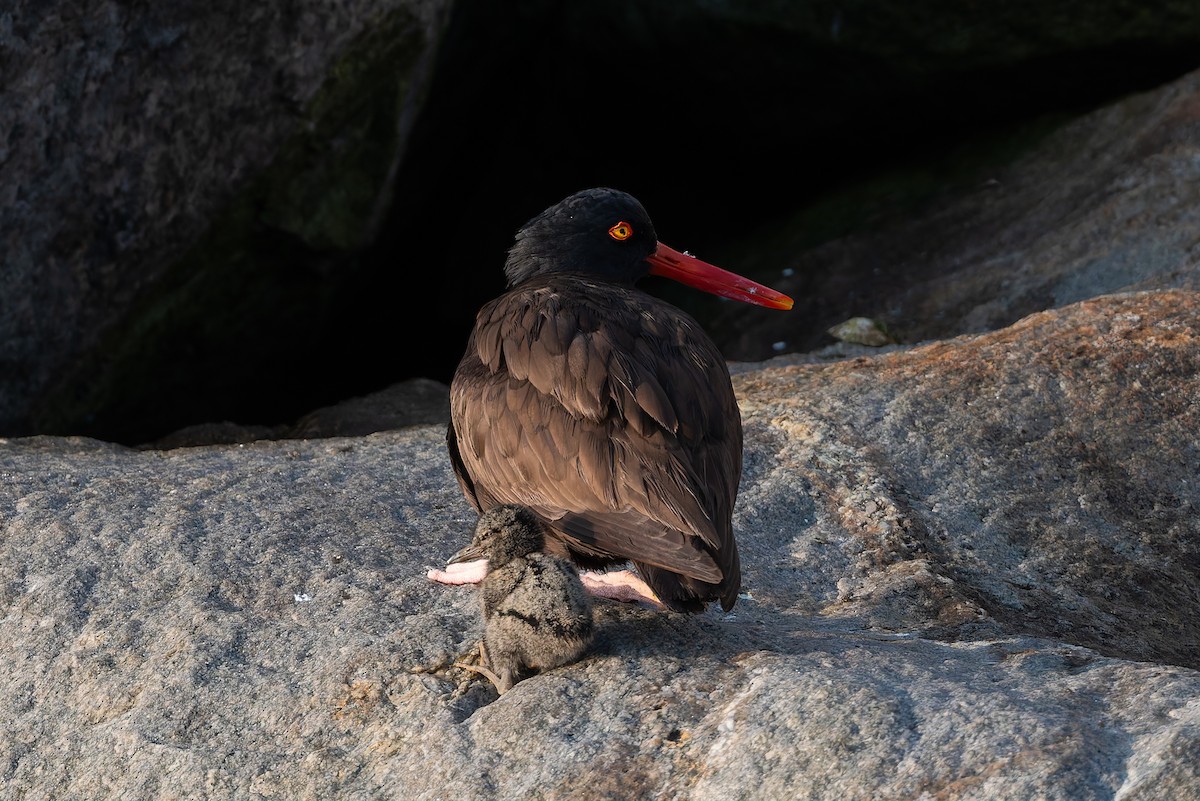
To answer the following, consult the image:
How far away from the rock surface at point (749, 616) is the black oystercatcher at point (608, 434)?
309mm

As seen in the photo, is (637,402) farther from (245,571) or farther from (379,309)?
(379,309)

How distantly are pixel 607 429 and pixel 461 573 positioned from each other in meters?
0.68

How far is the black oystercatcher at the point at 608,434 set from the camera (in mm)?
3840

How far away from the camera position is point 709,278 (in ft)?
19.4

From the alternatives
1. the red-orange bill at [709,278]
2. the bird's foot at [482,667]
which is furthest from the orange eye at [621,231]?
the bird's foot at [482,667]

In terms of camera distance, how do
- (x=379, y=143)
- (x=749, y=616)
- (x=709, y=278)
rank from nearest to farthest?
1. (x=749, y=616)
2. (x=709, y=278)
3. (x=379, y=143)

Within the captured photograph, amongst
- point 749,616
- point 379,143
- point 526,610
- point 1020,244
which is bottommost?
point 749,616

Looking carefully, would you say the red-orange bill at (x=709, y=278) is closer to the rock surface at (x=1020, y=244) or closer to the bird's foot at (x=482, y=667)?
the bird's foot at (x=482, y=667)

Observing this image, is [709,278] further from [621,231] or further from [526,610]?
[526,610]

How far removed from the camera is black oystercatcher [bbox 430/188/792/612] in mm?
3840

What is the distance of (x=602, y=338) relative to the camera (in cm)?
446

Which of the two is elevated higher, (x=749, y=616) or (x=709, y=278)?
(x=709, y=278)

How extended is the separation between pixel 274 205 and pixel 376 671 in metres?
4.92

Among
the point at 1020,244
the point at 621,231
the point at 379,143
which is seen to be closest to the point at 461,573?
the point at 621,231
